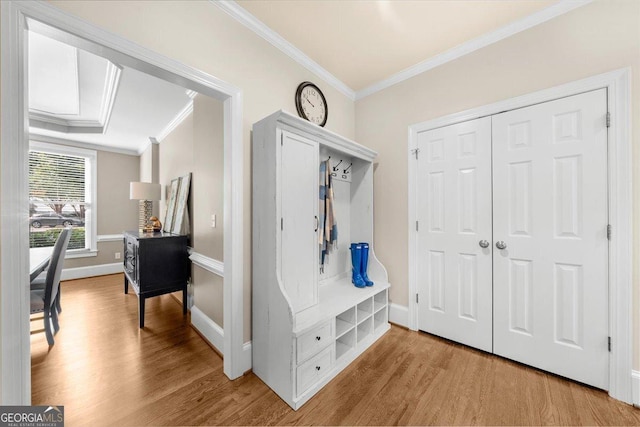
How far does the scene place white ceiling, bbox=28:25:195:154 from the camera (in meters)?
2.40

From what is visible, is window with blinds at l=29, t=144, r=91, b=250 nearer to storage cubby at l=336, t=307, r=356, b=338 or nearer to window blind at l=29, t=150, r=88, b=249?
window blind at l=29, t=150, r=88, b=249

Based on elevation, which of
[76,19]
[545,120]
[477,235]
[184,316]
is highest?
[76,19]

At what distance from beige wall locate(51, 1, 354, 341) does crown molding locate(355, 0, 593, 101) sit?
907 millimetres

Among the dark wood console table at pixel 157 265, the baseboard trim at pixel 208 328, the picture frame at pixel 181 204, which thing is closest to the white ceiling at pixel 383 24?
the picture frame at pixel 181 204

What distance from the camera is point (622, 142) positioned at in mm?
1565

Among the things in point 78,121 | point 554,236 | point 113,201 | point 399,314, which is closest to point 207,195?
point 399,314

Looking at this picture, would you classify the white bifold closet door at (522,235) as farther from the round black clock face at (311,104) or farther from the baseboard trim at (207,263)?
the baseboard trim at (207,263)

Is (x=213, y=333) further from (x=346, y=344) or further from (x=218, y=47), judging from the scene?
(x=218, y=47)

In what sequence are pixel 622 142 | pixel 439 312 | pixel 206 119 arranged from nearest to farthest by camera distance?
pixel 622 142 → pixel 439 312 → pixel 206 119

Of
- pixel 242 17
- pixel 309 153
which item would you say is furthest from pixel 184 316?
pixel 242 17

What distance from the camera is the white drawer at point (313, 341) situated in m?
1.58

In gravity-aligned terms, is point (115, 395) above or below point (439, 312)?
below

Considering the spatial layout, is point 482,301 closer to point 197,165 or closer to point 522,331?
point 522,331

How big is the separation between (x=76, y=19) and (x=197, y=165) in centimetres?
162
